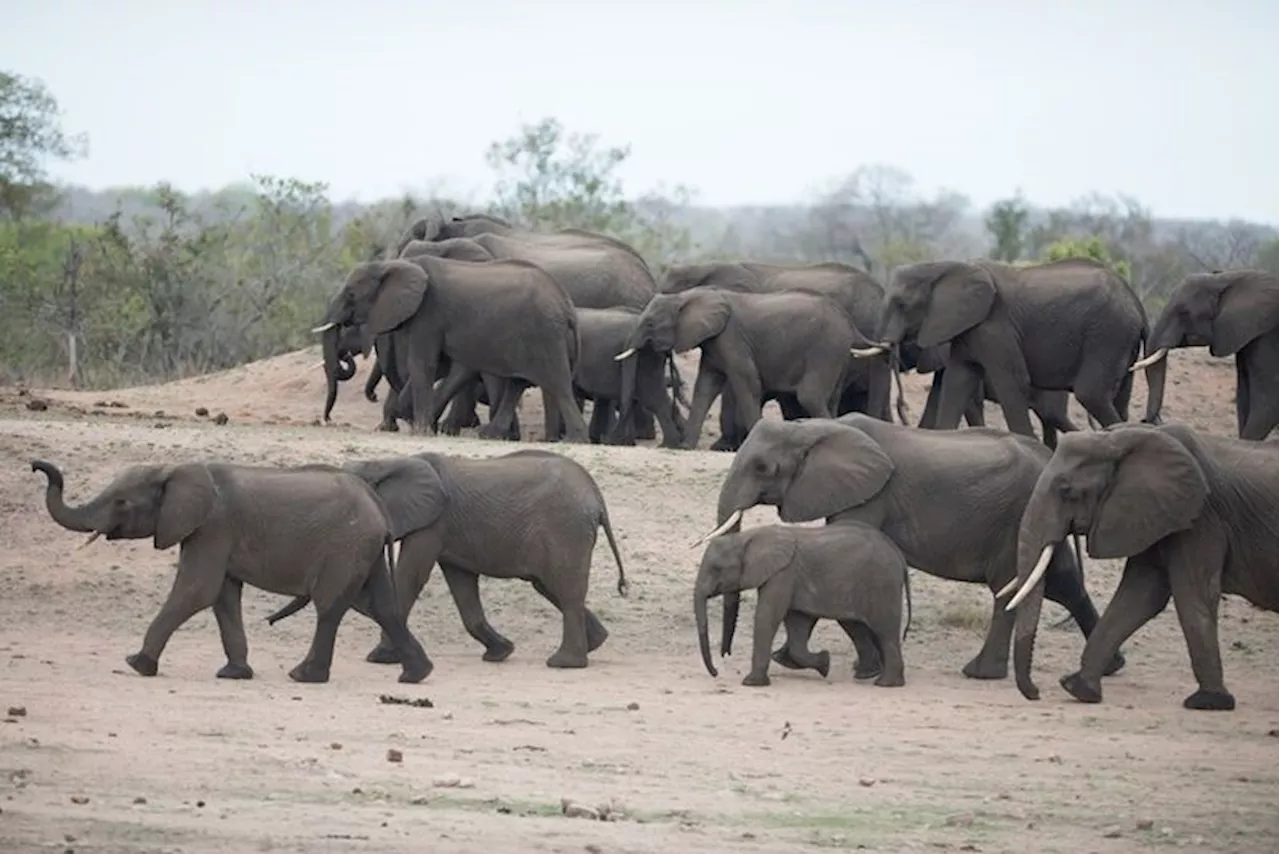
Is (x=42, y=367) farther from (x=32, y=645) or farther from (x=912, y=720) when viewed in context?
(x=912, y=720)

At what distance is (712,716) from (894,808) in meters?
2.22

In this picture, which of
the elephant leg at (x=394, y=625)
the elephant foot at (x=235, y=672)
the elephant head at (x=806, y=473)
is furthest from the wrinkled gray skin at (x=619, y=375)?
the elephant foot at (x=235, y=672)

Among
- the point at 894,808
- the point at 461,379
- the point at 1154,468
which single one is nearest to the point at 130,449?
the point at 461,379

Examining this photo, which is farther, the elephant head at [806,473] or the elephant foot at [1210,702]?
the elephant head at [806,473]

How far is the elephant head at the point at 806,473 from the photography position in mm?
15797

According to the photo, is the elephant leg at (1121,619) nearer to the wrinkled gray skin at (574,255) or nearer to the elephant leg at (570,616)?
the elephant leg at (570,616)

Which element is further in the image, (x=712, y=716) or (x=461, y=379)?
A: (x=461, y=379)

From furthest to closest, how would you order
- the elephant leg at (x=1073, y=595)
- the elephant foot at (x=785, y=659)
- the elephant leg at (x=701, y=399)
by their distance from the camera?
the elephant leg at (x=701, y=399), the elephant leg at (x=1073, y=595), the elephant foot at (x=785, y=659)

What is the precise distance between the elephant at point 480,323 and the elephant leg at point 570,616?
671cm

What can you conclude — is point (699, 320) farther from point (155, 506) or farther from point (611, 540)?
point (155, 506)

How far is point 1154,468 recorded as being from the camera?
48.3 feet

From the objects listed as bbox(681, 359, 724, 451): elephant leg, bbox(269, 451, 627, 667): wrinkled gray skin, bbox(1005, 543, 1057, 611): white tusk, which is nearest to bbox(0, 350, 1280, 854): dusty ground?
bbox(269, 451, 627, 667): wrinkled gray skin

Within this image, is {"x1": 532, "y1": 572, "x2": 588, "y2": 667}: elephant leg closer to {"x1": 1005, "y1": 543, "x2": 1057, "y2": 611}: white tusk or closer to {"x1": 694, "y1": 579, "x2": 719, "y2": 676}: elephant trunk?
{"x1": 694, "y1": 579, "x2": 719, "y2": 676}: elephant trunk

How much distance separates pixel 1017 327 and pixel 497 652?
720 centimetres
